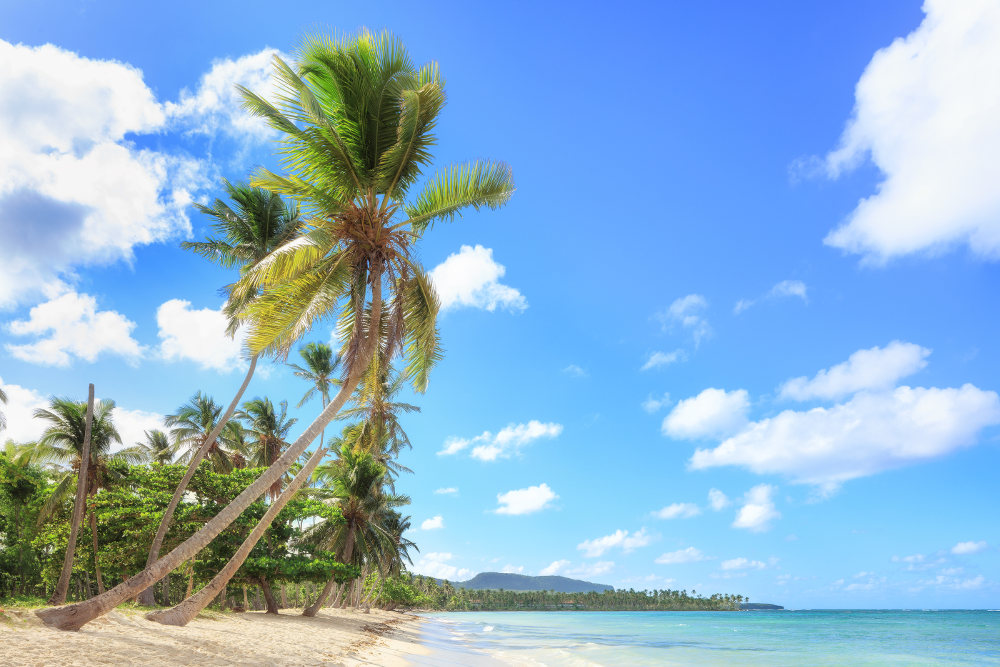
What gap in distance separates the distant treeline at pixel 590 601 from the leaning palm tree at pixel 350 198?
387ft

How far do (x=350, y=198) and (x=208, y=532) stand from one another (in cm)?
609

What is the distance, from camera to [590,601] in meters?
157

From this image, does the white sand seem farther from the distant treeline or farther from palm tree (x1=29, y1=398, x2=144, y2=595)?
the distant treeline

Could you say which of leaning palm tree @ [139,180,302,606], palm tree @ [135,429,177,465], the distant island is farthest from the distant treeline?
leaning palm tree @ [139,180,302,606]

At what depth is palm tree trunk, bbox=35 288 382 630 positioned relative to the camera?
8070 mm

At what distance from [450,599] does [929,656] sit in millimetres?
97285

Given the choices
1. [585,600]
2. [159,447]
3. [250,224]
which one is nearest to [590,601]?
[585,600]

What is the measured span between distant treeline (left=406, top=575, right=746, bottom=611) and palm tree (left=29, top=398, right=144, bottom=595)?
102m

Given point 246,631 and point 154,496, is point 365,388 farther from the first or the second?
point 154,496

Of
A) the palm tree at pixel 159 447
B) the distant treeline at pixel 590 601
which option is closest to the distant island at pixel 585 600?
the distant treeline at pixel 590 601

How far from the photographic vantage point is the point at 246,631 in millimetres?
13164

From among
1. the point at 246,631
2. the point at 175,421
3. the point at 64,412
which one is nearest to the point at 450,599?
the point at 175,421

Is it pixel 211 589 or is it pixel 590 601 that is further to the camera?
pixel 590 601

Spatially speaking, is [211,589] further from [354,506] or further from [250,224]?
[354,506]
